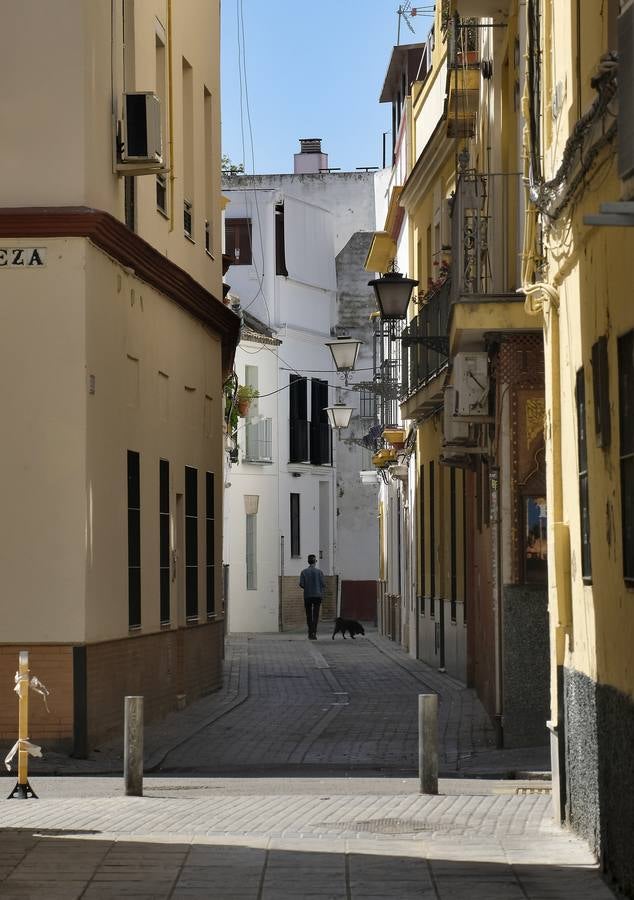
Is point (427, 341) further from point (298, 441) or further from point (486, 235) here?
point (298, 441)

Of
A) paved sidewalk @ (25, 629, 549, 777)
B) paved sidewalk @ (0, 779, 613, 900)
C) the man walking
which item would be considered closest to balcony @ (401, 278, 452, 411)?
paved sidewalk @ (25, 629, 549, 777)

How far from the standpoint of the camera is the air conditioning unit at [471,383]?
18.9 meters

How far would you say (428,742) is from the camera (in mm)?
13758

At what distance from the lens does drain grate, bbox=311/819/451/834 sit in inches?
462

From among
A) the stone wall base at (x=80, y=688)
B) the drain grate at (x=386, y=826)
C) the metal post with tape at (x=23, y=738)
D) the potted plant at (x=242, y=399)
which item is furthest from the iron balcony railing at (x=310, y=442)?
the drain grate at (x=386, y=826)

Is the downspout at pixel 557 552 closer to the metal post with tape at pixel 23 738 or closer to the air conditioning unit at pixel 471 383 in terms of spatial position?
the metal post with tape at pixel 23 738

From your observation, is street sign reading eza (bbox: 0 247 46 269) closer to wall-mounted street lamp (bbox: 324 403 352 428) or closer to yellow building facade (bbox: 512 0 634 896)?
yellow building facade (bbox: 512 0 634 896)

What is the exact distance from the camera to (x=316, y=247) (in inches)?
2103

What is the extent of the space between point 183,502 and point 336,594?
31217mm

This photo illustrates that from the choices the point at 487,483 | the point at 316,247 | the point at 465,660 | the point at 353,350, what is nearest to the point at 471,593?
the point at 465,660

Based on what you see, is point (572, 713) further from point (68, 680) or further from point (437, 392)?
point (437, 392)

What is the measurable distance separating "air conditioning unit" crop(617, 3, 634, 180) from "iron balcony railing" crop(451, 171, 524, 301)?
10.3m

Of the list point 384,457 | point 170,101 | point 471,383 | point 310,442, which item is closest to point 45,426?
point 471,383

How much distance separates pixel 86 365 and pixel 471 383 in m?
4.06
